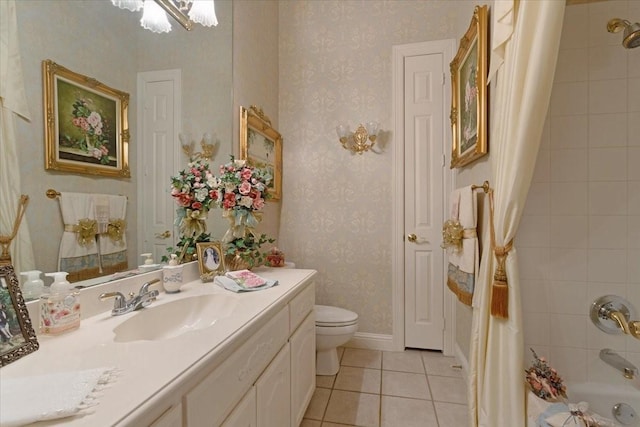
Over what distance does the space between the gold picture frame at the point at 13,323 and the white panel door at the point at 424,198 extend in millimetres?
2275

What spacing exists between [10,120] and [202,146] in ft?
2.86

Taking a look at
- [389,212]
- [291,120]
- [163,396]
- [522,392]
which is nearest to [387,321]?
[389,212]

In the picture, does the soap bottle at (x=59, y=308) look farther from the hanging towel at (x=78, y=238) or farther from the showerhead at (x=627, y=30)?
the showerhead at (x=627, y=30)

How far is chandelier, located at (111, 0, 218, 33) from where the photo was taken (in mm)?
1291

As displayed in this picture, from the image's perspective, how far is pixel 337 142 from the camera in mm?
2621

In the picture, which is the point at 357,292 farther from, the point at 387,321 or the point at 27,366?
the point at 27,366

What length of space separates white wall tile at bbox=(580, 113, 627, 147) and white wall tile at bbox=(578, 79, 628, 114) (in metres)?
0.03

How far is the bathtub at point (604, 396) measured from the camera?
1363mm

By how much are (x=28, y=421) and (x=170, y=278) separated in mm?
836

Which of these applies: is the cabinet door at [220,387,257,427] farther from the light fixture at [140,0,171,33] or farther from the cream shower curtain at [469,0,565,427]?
the light fixture at [140,0,171,33]

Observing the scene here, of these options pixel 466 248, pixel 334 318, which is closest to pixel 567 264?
pixel 466 248

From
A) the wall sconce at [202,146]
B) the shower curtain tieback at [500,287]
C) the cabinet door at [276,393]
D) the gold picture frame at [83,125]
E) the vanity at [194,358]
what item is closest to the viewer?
the vanity at [194,358]

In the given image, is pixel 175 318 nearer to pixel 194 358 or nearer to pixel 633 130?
pixel 194 358

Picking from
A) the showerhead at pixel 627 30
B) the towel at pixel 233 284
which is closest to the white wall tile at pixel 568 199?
the showerhead at pixel 627 30
